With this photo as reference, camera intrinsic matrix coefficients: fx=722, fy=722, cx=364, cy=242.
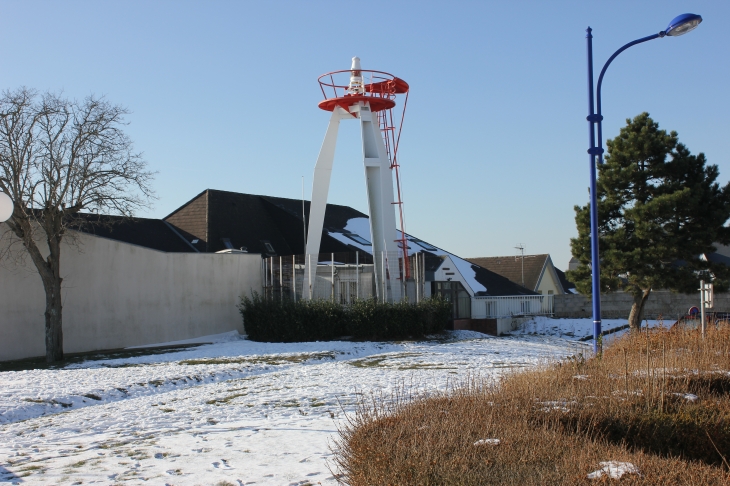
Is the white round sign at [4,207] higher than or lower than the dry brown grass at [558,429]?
higher

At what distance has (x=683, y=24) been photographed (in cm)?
1345

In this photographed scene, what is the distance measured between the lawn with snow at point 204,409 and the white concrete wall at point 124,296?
511 cm

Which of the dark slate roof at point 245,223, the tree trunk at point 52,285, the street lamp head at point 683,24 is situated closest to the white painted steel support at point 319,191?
the dark slate roof at point 245,223

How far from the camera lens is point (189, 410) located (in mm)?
11992

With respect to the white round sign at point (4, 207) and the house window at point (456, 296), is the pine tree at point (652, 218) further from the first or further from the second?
the white round sign at point (4, 207)

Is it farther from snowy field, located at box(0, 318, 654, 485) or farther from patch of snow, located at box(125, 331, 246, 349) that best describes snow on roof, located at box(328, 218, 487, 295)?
snowy field, located at box(0, 318, 654, 485)

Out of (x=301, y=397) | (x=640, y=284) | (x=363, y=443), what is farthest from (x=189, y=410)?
(x=640, y=284)

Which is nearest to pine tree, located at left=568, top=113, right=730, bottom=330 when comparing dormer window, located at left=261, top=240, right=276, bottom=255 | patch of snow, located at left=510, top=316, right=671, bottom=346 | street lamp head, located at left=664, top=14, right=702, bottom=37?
patch of snow, located at left=510, top=316, right=671, bottom=346

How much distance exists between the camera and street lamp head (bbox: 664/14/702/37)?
1329 cm

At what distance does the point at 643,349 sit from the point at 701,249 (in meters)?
12.9

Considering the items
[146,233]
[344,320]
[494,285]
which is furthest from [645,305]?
[146,233]

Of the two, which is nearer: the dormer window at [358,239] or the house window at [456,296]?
the house window at [456,296]

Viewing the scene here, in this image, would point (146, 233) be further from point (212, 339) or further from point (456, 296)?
point (456, 296)

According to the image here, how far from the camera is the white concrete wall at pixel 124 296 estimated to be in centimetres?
2425
